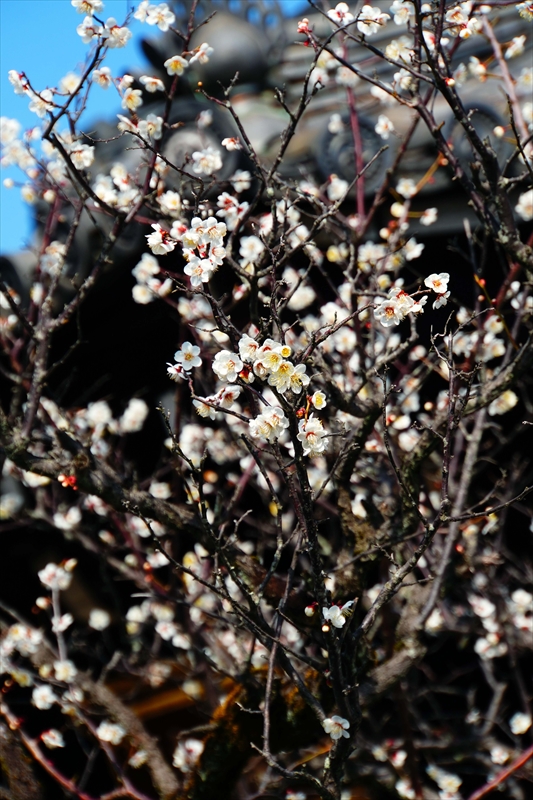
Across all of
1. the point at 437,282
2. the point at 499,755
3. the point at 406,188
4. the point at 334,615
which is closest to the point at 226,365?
the point at 437,282

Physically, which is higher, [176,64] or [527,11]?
[176,64]

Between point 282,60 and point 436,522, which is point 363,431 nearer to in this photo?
point 436,522

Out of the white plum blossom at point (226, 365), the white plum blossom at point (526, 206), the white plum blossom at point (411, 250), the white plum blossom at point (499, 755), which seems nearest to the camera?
the white plum blossom at point (226, 365)

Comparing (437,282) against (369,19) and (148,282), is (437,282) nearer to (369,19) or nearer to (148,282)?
(369,19)

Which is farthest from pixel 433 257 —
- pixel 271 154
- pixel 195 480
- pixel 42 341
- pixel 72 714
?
pixel 72 714

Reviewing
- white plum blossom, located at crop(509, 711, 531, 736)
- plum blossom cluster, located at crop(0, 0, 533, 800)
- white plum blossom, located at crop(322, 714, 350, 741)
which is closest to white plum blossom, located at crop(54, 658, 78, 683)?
plum blossom cluster, located at crop(0, 0, 533, 800)

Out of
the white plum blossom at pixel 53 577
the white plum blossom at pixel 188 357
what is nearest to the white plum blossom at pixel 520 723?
the white plum blossom at pixel 53 577

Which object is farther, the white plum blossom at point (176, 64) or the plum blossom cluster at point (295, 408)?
the white plum blossom at point (176, 64)

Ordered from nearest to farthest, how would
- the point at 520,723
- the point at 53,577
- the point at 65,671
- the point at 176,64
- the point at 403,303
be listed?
the point at 403,303
the point at 176,64
the point at 65,671
the point at 53,577
the point at 520,723

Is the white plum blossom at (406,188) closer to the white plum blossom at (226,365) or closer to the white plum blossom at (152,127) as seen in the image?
the white plum blossom at (152,127)
